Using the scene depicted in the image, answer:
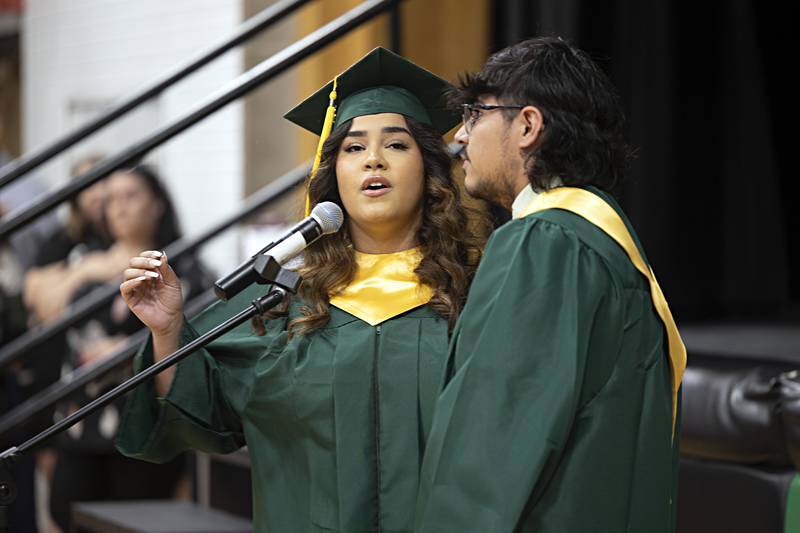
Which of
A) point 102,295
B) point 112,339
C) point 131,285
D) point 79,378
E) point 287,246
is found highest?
point 287,246

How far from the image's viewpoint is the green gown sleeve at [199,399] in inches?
88.2

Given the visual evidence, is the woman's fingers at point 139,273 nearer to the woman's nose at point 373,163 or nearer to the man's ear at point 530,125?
the woman's nose at point 373,163

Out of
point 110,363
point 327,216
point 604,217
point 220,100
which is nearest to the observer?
point 604,217

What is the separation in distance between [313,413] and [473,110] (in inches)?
24.4

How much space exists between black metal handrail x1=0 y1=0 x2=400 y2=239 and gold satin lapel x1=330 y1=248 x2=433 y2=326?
1.31m

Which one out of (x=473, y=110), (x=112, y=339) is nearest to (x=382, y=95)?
(x=473, y=110)

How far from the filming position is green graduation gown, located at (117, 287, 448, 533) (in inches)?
83.4

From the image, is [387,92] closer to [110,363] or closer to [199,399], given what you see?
[199,399]

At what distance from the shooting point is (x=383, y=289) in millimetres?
2201

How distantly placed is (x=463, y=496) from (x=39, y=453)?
394cm

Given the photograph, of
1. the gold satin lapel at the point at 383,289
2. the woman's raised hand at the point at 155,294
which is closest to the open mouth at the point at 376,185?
the gold satin lapel at the point at 383,289

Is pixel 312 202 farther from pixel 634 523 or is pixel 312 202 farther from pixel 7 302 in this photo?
pixel 7 302

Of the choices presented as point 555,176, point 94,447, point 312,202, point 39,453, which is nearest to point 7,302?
point 39,453

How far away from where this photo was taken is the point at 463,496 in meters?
1.73
